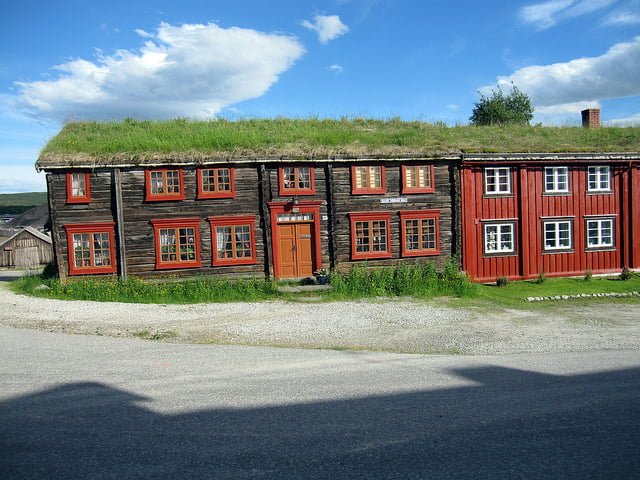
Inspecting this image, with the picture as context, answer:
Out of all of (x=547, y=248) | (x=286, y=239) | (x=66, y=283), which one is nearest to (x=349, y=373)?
(x=286, y=239)

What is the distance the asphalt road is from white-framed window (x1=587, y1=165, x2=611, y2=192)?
14.1 meters

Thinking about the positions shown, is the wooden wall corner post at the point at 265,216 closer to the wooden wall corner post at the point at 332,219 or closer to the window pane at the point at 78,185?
the wooden wall corner post at the point at 332,219

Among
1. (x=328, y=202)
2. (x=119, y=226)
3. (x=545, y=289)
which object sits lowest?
(x=545, y=289)

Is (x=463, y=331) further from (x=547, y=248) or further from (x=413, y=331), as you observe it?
(x=547, y=248)

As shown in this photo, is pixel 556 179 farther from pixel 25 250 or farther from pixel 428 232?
pixel 25 250

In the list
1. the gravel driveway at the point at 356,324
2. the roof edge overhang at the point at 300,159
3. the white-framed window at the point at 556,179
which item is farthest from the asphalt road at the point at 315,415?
the white-framed window at the point at 556,179

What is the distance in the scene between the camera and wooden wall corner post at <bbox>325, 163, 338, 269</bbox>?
63.9 ft

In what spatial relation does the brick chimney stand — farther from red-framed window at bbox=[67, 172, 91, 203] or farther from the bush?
red-framed window at bbox=[67, 172, 91, 203]

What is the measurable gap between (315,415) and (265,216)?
13318 millimetres

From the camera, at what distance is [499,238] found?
69.2 feet

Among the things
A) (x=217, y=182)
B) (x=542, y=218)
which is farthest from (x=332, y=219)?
(x=542, y=218)

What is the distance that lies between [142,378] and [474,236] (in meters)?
15.7

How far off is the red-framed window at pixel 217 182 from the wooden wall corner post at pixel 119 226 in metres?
2.84

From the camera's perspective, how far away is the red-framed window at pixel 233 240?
18.9m
